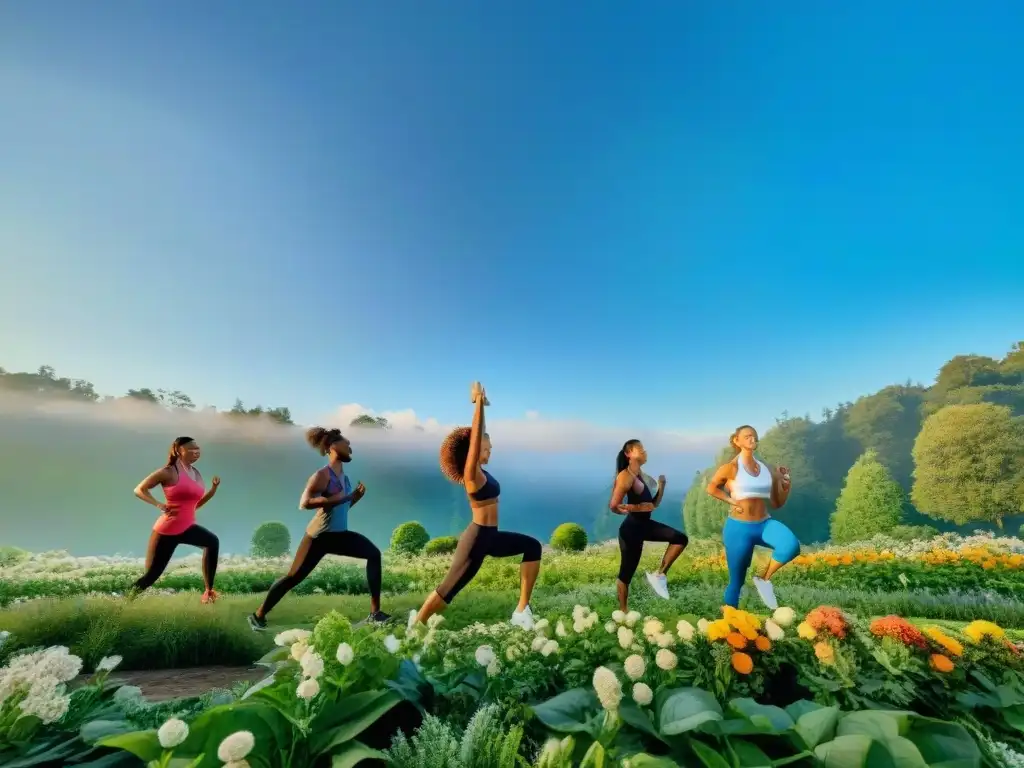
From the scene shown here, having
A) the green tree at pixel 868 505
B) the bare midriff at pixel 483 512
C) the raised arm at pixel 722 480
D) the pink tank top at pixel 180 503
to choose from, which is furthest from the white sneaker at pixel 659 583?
the green tree at pixel 868 505

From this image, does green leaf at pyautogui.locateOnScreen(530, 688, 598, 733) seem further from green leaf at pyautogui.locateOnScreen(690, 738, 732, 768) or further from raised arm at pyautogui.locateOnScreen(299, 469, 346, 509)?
raised arm at pyautogui.locateOnScreen(299, 469, 346, 509)

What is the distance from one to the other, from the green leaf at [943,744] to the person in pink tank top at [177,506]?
6585 millimetres

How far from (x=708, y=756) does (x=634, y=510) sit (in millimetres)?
4205

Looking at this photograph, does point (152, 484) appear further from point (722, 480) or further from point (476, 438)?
point (722, 480)

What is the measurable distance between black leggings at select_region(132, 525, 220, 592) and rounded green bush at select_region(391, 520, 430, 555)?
19.5ft

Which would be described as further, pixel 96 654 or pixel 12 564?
pixel 12 564

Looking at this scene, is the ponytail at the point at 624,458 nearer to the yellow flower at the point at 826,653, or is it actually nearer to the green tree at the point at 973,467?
the yellow flower at the point at 826,653

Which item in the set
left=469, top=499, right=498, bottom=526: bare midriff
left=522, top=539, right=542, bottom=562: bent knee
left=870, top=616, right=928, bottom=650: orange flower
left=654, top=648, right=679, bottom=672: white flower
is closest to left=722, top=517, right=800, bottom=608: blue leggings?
left=522, top=539, right=542, bottom=562: bent knee

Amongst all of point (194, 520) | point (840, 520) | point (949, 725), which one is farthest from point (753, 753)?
point (840, 520)

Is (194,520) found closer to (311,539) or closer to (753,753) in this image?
(311,539)

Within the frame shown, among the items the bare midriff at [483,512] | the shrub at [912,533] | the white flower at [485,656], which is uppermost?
the bare midriff at [483,512]

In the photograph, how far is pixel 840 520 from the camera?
1398 centimetres

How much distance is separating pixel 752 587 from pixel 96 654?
296 inches

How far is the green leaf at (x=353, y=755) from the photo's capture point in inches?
58.6
